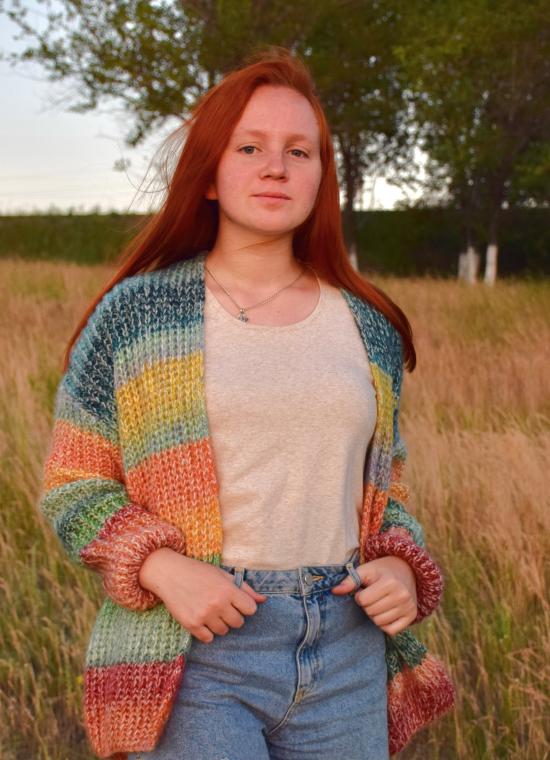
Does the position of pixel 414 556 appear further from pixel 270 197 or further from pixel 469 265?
pixel 469 265

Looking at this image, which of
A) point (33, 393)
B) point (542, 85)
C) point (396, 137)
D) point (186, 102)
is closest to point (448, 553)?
point (33, 393)

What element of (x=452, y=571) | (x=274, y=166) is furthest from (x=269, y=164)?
(x=452, y=571)

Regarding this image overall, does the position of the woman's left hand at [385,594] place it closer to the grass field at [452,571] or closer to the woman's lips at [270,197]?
the woman's lips at [270,197]

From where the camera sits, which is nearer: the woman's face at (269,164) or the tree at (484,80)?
the woman's face at (269,164)

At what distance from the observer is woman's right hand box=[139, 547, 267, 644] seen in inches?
60.6

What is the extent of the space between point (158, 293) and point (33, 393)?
3675 millimetres

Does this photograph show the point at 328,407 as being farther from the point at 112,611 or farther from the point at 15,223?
the point at 15,223

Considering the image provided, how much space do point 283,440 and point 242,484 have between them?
10 cm

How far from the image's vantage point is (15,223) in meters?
24.0

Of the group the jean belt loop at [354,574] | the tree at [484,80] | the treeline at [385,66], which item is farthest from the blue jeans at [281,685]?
the tree at [484,80]

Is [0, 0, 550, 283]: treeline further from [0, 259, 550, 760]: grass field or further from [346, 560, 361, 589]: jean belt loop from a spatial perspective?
[346, 560, 361, 589]: jean belt loop

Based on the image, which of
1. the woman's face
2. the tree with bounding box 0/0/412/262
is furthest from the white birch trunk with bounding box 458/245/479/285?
the woman's face

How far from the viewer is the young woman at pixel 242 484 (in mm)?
1585

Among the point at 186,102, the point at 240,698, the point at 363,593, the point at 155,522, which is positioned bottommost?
the point at 240,698
